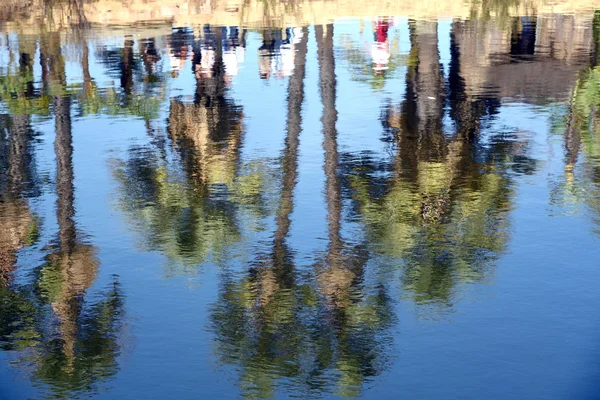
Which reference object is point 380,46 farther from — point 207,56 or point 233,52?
point 207,56

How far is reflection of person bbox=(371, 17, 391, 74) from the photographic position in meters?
20.3

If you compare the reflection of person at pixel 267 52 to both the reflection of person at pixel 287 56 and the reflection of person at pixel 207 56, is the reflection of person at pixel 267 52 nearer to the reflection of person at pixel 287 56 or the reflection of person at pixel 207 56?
the reflection of person at pixel 287 56

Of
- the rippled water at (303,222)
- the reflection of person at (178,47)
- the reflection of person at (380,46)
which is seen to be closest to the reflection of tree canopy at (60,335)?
the rippled water at (303,222)

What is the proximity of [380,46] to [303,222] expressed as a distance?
39.2 feet

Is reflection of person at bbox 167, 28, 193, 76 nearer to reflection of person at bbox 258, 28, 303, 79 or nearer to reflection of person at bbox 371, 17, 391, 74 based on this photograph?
reflection of person at bbox 258, 28, 303, 79

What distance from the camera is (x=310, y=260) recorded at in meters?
9.87

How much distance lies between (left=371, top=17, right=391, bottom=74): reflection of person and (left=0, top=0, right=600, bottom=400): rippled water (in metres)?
0.17

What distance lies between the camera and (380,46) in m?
22.4

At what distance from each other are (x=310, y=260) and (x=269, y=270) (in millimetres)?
448

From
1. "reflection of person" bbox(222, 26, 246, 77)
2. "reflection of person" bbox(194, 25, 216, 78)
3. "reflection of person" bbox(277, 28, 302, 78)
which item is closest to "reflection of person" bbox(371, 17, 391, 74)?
"reflection of person" bbox(277, 28, 302, 78)

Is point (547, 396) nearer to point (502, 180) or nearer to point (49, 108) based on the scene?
point (502, 180)

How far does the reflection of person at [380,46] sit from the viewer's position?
66.7 ft

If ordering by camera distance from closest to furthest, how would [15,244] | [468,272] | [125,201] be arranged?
1. [468,272]
2. [15,244]
3. [125,201]

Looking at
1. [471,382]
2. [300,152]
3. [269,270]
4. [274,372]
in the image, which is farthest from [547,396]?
[300,152]
